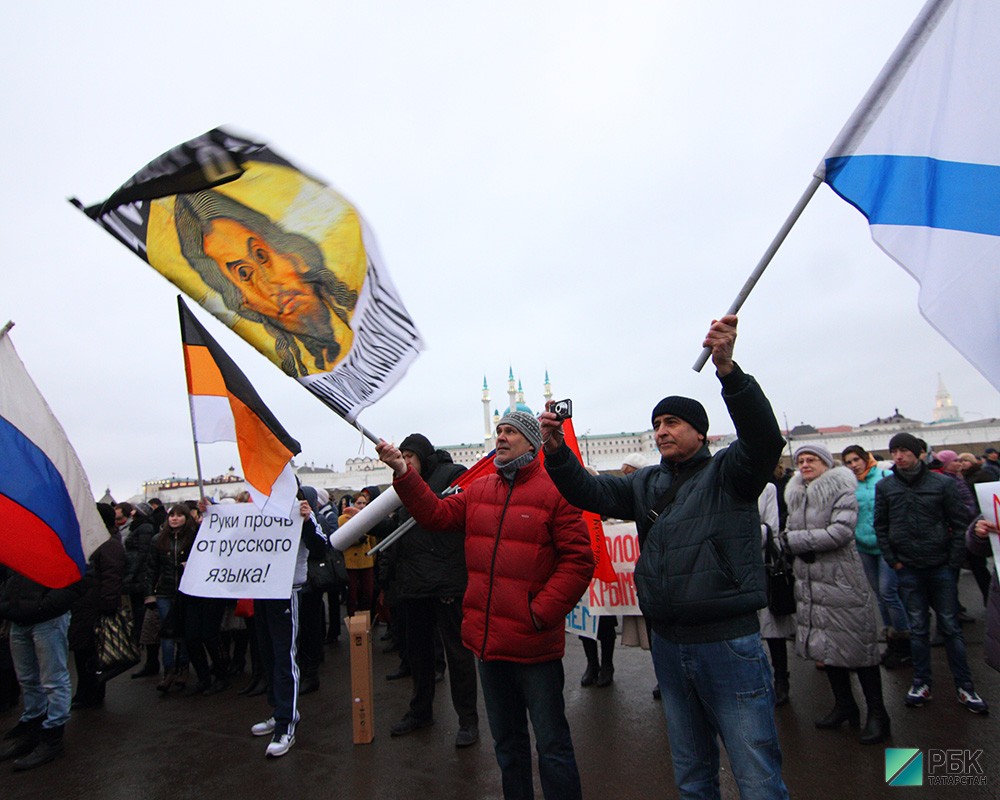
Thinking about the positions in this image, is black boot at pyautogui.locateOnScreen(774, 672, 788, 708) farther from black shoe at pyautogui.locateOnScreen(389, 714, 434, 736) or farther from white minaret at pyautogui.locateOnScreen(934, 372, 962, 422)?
white minaret at pyautogui.locateOnScreen(934, 372, 962, 422)

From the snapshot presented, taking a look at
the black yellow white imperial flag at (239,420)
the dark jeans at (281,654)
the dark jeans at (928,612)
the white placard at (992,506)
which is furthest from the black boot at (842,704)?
the black yellow white imperial flag at (239,420)

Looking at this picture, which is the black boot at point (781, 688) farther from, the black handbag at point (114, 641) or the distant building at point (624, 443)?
the distant building at point (624, 443)

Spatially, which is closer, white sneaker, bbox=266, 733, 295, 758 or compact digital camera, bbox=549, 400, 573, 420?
compact digital camera, bbox=549, 400, 573, 420

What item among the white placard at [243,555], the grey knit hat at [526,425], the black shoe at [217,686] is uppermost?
the grey knit hat at [526,425]

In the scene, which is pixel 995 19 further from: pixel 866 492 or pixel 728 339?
pixel 866 492

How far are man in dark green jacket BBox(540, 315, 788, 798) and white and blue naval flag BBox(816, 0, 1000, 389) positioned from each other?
800 millimetres

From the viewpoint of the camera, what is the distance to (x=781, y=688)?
5074 millimetres

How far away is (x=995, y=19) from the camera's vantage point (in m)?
2.36

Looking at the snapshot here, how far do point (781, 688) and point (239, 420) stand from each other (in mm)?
4878

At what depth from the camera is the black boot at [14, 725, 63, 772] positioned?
4660 mm

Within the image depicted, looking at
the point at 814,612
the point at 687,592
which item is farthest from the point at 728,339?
the point at 814,612

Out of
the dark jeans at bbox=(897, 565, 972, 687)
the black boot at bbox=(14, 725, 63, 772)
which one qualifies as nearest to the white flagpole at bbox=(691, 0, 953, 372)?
the dark jeans at bbox=(897, 565, 972, 687)

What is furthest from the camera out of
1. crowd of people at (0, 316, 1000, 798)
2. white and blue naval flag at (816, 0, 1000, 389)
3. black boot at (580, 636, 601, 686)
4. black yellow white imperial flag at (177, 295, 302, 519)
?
black boot at (580, 636, 601, 686)

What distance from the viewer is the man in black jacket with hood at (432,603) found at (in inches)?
183
